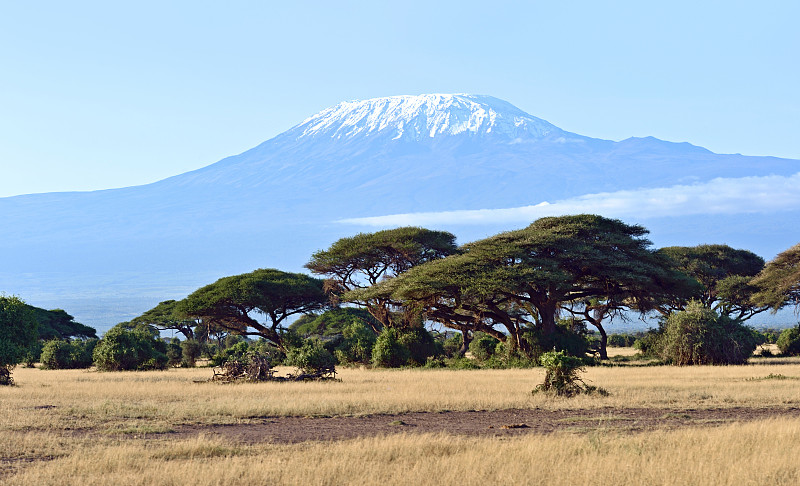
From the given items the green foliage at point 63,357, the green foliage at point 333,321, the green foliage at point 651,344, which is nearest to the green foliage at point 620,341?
the green foliage at point 333,321

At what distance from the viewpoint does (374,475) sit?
13156mm

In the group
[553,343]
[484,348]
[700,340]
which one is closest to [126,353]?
[484,348]

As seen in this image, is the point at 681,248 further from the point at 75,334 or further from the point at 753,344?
the point at 75,334

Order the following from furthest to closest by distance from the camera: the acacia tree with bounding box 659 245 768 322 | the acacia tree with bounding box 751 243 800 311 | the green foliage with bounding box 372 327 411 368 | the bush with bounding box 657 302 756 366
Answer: the acacia tree with bounding box 659 245 768 322 → the acacia tree with bounding box 751 243 800 311 → the green foliage with bounding box 372 327 411 368 → the bush with bounding box 657 302 756 366

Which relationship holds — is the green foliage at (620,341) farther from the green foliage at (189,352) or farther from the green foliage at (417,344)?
the green foliage at (189,352)

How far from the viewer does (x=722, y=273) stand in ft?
241

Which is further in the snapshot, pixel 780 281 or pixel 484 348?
pixel 780 281

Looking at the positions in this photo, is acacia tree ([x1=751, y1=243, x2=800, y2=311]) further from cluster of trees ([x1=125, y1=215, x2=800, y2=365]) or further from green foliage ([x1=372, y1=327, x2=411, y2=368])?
green foliage ([x1=372, y1=327, x2=411, y2=368])

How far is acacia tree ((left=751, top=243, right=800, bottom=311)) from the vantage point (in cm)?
5792

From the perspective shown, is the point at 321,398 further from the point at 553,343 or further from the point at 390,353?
the point at 553,343

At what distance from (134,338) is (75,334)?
37.1 metres

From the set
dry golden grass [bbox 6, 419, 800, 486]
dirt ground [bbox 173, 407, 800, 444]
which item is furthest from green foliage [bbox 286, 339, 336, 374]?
dry golden grass [bbox 6, 419, 800, 486]

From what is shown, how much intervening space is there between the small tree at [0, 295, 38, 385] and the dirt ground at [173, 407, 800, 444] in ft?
56.6

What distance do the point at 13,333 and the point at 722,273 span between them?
193ft
